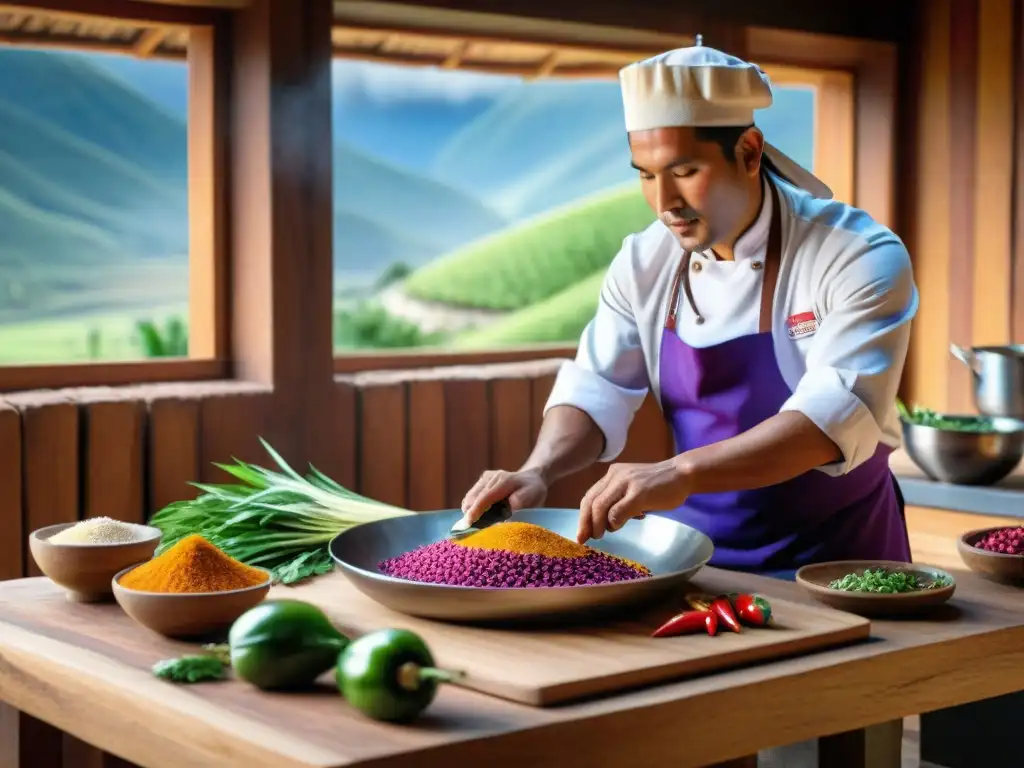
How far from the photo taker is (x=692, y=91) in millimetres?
2350

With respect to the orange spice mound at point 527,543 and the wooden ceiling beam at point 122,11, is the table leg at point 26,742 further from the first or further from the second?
the wooden ceiling beam at point 122,11

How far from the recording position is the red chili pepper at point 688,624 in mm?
1862

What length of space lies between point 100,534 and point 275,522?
1.22 feet

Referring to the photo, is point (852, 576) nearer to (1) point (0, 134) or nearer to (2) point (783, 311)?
(2) point (783, 311)

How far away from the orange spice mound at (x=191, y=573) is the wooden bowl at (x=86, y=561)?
13cm

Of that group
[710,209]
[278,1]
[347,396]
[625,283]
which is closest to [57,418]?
[347,396]

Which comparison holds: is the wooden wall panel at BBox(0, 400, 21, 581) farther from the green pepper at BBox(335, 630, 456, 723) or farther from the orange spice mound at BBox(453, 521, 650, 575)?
the green pepper at BBox(335, 630, 456, 723)

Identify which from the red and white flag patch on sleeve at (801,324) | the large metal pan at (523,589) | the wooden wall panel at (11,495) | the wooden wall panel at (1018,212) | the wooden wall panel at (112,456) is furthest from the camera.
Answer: the wooden wall panel at (1018,212)

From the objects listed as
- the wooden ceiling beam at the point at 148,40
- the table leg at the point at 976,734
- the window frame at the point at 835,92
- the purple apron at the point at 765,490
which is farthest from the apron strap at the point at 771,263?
the window frame at the point at 835,92

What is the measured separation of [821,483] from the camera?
2541mm

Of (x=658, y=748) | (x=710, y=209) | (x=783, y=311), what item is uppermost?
(x=710, y=209)

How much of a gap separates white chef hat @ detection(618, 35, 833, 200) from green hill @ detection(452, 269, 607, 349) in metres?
2.40

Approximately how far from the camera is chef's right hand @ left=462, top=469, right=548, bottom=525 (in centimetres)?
229

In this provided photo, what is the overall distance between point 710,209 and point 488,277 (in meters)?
2.60
